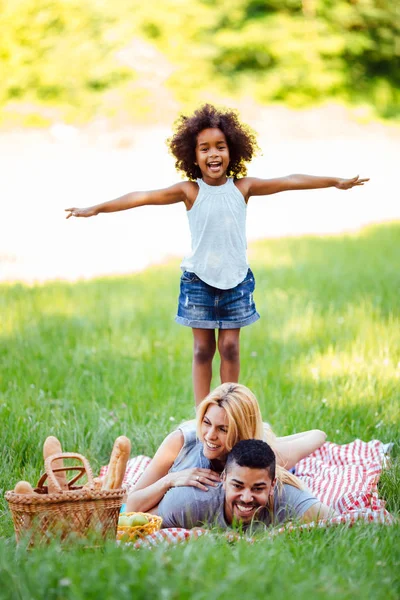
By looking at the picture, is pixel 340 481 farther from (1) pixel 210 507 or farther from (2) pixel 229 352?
(1) pixel 210 507

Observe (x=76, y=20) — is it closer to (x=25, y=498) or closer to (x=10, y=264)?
(x=10, y=264)

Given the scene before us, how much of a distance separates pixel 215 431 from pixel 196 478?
22cm

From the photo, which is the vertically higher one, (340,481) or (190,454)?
(190,454)

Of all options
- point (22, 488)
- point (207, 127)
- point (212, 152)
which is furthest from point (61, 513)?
point (207, 127)

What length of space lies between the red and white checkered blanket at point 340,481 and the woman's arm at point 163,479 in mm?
327

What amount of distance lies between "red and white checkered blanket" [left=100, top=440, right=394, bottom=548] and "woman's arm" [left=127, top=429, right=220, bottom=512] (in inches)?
12.9

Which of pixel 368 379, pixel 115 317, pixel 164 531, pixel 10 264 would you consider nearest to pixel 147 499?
pixel 164 531

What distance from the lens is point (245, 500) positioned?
3.53 metres

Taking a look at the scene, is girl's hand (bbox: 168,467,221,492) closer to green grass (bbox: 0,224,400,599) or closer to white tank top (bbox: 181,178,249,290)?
green grass (bbox: 0,224,400,599)

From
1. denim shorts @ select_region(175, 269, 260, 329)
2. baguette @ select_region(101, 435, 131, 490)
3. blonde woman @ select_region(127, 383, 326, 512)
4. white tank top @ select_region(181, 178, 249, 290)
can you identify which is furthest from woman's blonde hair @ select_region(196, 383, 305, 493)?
white tank top @ select_region(181, 178, 249, 290)

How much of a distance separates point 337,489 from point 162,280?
17.2 feet

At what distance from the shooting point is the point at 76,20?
23609 mm

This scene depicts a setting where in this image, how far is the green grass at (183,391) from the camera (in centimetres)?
265

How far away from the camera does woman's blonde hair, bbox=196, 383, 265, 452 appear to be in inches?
149
